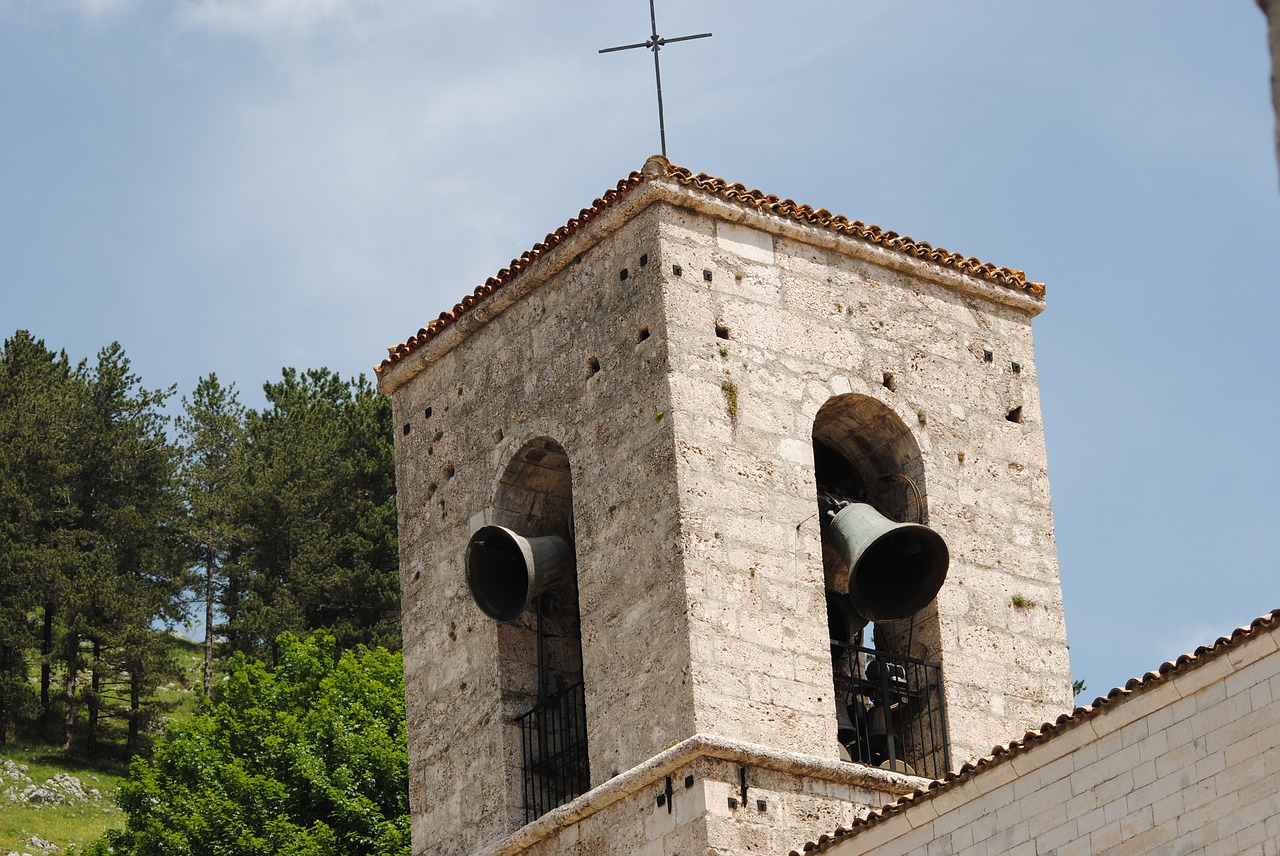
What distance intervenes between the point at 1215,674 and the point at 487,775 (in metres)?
6.03

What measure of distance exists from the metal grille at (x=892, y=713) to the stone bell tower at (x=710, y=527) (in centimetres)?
2

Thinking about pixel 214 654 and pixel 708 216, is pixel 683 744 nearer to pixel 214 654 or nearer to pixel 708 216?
pixel 708 216

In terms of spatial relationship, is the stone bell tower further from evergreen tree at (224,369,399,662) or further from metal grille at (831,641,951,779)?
evergreen tree at (224,369,399,662)

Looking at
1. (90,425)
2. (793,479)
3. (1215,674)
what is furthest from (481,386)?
(90,425)

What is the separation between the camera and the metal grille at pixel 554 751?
50.0ft

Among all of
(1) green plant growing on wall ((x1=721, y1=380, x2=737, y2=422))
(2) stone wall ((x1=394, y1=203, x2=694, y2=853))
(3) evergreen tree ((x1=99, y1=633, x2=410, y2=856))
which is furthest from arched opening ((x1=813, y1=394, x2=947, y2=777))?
(3) evergreen tree ((x1=99, y1=633, x2=410, y2=856))

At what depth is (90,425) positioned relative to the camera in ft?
157

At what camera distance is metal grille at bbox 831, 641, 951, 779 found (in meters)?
14.9

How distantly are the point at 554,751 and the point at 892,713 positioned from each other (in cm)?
226

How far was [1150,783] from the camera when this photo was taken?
35.6 feet

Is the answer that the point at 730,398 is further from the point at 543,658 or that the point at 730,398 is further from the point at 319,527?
the point at 319,527

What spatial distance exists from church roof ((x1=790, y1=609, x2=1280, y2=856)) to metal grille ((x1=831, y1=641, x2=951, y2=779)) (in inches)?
90.0

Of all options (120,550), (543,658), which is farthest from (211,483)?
(543,658)

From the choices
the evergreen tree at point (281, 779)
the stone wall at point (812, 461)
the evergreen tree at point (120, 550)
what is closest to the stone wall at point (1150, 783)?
the stone wall at point (812, 461)
